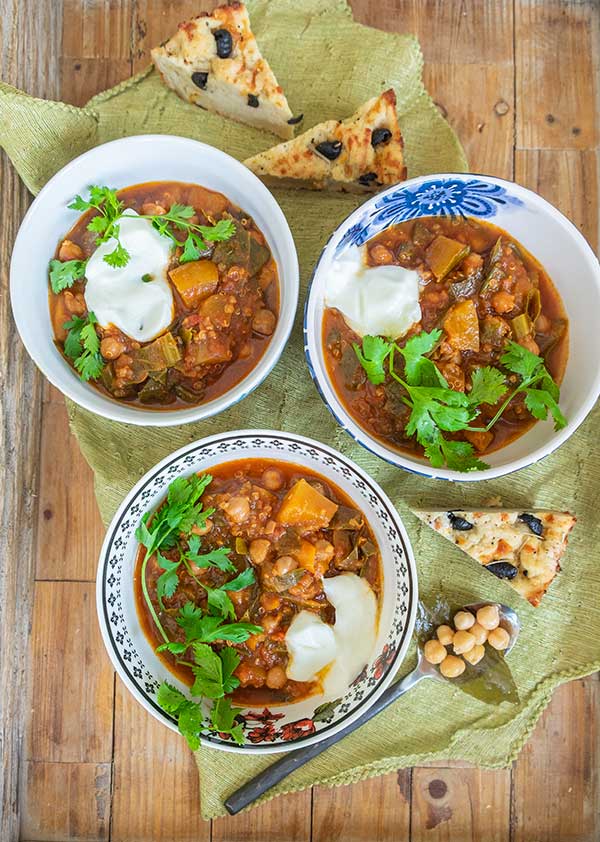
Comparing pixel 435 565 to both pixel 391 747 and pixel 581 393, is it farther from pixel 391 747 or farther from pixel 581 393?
pixel 581 393

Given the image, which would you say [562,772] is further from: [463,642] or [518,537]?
[518,537]

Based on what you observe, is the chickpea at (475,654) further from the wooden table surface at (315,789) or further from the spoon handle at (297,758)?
the wooden table surface at (315,789)

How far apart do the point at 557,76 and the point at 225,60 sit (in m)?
1.47

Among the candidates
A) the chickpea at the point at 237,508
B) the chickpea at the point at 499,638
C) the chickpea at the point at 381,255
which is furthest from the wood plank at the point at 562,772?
the chickpea at the point at 381,255

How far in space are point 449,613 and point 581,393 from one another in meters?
1.11

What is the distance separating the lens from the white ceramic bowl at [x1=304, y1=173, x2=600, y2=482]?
278 cm

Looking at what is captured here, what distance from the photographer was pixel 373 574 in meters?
3.03

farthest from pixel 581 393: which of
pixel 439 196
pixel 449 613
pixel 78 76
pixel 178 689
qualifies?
pixel 78 76

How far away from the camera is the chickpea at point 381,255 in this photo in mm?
2902

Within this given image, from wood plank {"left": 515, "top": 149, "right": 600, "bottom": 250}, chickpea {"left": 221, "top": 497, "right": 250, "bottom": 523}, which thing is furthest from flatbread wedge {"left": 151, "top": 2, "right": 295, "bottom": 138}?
chickpea {"left": 221, "top": 497, "right": 250, "bottom": 523}

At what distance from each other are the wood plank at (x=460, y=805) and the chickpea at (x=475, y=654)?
0.60 meters

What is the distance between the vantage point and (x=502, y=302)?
2850mm

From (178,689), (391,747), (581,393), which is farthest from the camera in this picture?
(391,747)

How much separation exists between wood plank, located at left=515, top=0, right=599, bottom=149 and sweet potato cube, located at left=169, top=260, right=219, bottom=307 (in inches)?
61.0
